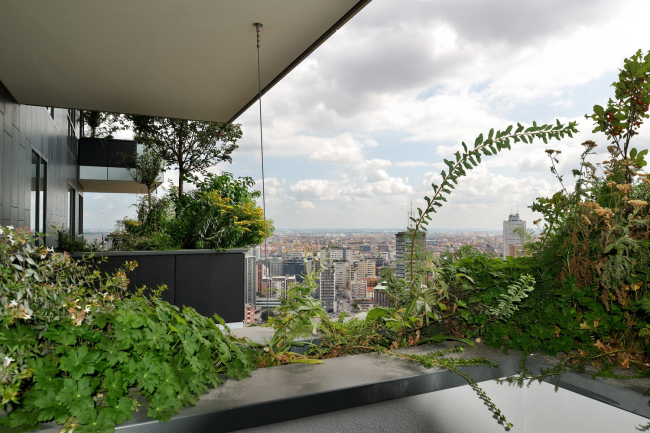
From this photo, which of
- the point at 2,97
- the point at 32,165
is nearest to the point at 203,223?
the point at 32,165

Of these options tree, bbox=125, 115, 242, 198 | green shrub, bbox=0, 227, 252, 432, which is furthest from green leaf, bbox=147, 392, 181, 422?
tree, bbox=125, 115, 242, 198

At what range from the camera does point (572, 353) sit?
159 centimetres

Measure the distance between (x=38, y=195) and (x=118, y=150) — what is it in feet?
17.3

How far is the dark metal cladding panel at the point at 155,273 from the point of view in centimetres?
502

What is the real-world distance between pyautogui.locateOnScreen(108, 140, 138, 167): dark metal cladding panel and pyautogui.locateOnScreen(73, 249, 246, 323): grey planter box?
6.22m

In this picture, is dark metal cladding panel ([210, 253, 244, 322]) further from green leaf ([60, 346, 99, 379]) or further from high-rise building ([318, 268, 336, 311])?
green leaf ([60, 346, 99, 379])

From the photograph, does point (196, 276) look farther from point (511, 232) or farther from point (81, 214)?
point (81, 214)

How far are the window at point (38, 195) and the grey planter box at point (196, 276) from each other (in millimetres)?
1256

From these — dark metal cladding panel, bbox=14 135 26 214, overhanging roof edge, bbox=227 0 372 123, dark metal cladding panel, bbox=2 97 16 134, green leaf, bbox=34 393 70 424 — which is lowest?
green leaf, bbox=34 393 70 424

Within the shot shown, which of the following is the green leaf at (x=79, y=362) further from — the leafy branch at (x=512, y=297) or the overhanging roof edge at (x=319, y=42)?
the overhanging roof edge at (x=319, y=42)

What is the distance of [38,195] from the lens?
18.6ft

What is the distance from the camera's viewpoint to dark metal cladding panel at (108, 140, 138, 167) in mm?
10406

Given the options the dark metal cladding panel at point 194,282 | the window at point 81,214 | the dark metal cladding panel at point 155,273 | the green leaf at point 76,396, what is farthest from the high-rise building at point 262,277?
the window at point 81,214

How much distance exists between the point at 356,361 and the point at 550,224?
3.60ft
